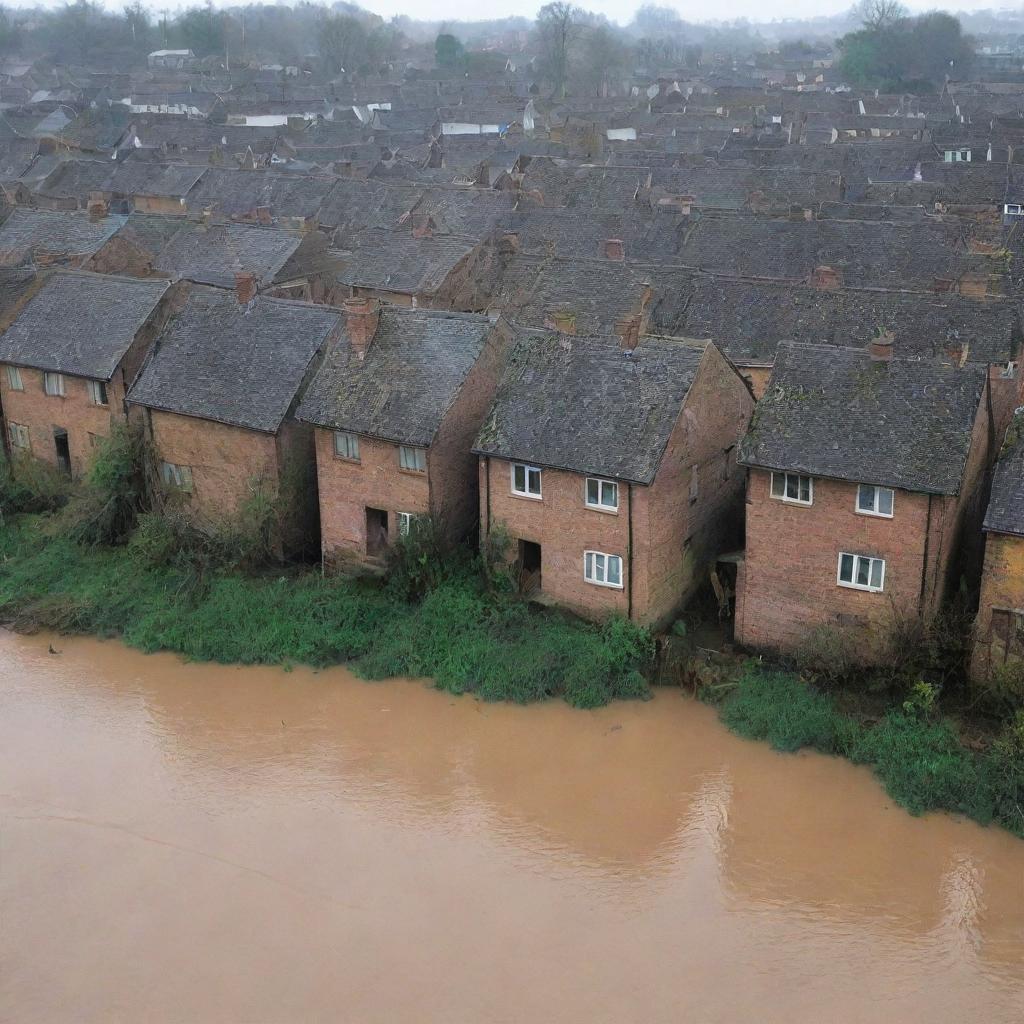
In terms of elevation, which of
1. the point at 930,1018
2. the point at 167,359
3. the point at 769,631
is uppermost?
the point at 167,359

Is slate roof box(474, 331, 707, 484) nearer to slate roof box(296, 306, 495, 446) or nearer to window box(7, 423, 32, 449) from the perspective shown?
slate roof box(296, 306, 495, 446)

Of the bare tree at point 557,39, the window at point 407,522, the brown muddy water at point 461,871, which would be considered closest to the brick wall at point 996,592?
the brown muddy water at point 461,871

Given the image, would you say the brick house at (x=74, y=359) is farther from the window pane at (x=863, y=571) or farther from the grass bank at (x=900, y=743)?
the window pane at (x=863, y=571)

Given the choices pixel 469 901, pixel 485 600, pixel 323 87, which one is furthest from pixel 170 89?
pixel 469 901

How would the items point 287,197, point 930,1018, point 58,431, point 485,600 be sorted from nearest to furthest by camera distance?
point 930,1018 < point 485,600 < point 58,431 < point 287,197

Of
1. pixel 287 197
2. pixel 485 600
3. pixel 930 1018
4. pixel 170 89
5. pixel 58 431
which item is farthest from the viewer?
pixel 170 89

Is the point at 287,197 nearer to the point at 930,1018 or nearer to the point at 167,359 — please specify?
the point at 167,359

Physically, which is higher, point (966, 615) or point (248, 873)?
point (966, 615)

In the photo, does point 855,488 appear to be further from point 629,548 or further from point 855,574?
point 629,548
